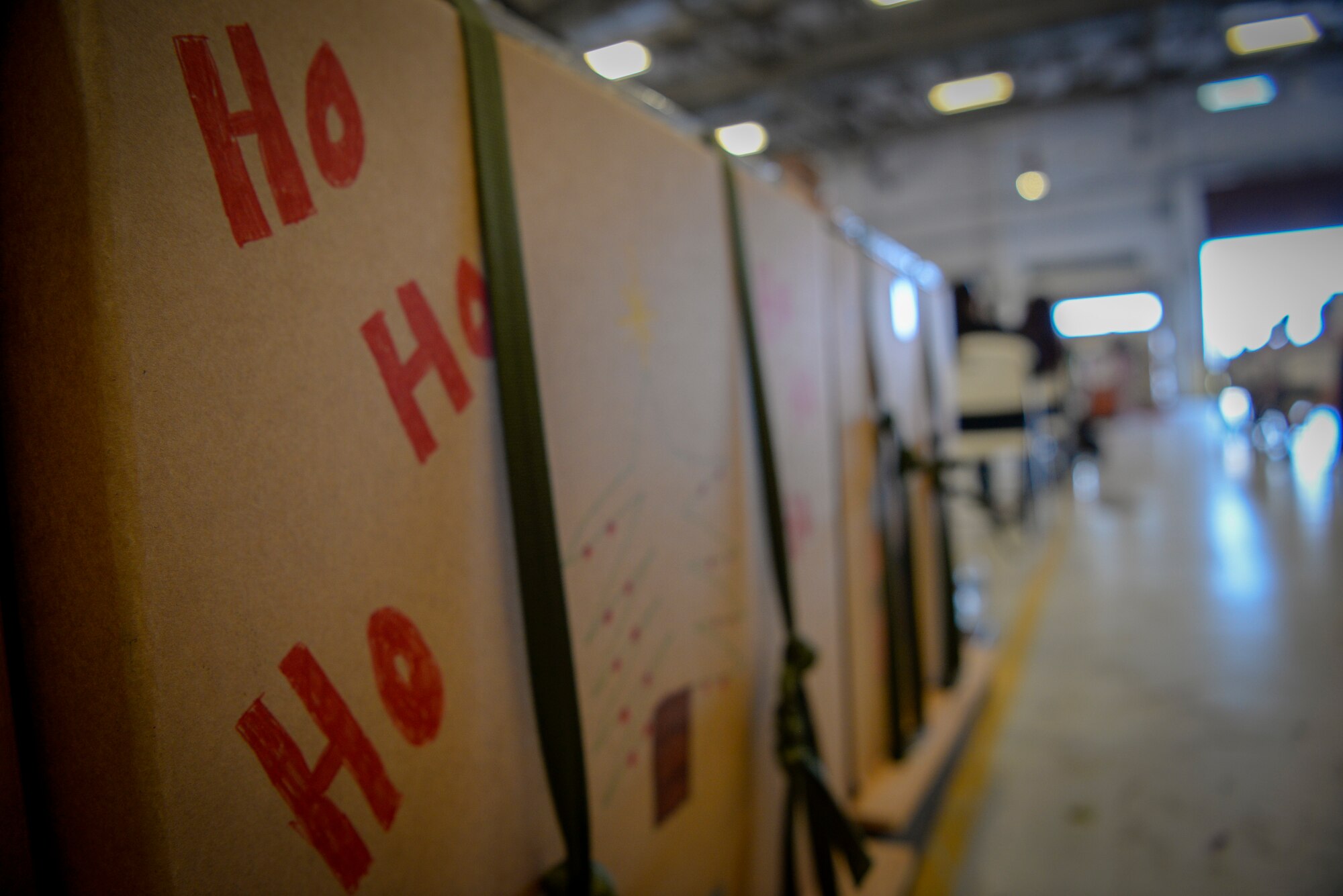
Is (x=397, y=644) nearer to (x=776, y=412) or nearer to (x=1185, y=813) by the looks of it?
(x=776, y=412)

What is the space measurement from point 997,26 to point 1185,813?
6798mm

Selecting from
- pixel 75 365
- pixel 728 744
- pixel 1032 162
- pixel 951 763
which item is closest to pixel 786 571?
pixel 728 744

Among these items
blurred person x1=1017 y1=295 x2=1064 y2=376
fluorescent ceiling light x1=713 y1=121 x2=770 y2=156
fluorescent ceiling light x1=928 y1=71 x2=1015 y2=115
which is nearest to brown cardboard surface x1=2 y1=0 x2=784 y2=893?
blurred person x1=1017 y1=295 x2=1064 y2=376

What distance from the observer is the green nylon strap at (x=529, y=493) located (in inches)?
14.8

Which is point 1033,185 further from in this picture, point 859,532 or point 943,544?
point 859,532

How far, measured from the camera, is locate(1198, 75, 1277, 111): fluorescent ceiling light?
7.79 m

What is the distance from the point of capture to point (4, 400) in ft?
0.91

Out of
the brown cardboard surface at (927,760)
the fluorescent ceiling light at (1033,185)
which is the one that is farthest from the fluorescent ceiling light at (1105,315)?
the brown cardboard surface at (927,760)

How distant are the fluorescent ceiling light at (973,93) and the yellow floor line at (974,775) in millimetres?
7457

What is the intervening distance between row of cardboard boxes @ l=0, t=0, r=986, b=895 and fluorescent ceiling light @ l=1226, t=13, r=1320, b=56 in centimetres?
909

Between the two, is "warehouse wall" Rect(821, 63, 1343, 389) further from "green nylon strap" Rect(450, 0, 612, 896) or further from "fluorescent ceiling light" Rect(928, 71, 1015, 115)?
"green nylon strap" Rect(450, 0, 612, 896)

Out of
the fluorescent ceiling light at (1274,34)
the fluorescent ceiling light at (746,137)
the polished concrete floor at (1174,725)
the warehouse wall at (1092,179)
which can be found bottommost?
the polished concrete floor at (1174,725)

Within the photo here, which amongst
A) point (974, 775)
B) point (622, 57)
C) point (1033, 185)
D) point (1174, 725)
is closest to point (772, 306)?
point (974, 775)

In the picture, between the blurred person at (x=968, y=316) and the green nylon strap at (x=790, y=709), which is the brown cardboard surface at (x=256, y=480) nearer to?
the green nylon strap at (x=790, y=709)
